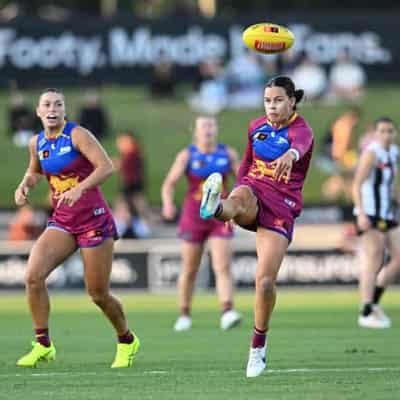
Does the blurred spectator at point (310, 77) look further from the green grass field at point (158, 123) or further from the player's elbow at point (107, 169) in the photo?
the player's elbow at point (107, 169)

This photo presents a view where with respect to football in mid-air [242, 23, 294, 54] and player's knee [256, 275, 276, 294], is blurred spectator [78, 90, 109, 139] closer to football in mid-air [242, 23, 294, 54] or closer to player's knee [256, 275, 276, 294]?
football in mid-air [242, 23, 294, 54]

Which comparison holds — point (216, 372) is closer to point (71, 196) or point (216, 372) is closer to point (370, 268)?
point (71, 196)

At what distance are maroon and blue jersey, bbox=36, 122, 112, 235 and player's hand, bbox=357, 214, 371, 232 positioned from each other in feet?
15.6

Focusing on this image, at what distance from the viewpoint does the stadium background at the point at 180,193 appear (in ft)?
36.7

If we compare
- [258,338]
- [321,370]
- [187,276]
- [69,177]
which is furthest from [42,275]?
[187,276]

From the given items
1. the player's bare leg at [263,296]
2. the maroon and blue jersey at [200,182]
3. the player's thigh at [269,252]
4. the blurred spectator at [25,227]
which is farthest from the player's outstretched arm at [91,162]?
the blurred spectator at [25,227]

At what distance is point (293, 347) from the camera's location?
535 inches

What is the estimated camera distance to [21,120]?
108ft

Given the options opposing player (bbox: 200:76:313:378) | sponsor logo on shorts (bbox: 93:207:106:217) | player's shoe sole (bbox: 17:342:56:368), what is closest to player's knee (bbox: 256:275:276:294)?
opposing player (bbox: 200:76:313:378)

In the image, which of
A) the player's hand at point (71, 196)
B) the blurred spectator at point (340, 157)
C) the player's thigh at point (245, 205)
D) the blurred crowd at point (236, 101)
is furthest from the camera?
the blurred spectator at point (340, 157)

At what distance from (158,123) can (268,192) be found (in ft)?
77.0

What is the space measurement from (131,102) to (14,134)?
115 inches

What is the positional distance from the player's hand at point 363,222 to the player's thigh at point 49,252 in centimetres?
492

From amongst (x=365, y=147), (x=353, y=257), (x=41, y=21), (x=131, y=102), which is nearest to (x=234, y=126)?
(x=131, y=102)
